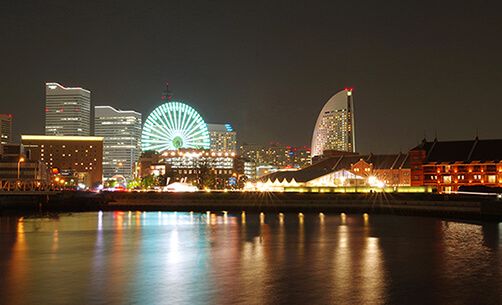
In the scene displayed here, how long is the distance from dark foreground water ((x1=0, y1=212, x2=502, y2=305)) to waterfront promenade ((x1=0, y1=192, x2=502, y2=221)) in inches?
599

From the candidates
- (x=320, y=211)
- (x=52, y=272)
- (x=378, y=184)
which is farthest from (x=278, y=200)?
(x=52, y=272)

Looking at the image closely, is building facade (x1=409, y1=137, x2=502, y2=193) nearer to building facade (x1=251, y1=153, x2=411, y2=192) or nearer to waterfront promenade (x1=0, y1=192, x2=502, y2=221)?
building facade (x1=251, y1=153, x2=411, y2=192)

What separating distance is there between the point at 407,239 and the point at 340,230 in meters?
8.72

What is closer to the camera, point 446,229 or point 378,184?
point 446,229

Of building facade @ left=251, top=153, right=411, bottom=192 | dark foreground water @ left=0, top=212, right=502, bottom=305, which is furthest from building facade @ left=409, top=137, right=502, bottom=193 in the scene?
dark foreground water @ left=0, top=212, right=502, bottom=305

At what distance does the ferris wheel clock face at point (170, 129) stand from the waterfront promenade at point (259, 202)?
50.8 meters

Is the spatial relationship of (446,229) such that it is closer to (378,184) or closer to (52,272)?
(52,272)

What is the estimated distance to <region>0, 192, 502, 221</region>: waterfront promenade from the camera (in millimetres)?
74125

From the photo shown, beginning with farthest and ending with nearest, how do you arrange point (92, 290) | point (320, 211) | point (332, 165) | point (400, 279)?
point (332, 165) < point (320, 211) < point (400, 279) < point (92, 290)

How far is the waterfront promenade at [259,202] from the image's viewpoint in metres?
74.1

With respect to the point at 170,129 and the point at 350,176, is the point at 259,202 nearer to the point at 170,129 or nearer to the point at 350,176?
the point at 350,176

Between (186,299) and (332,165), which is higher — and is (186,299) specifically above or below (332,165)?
below

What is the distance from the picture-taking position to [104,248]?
142ft

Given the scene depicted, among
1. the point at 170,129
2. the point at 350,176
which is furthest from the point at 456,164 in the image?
the point at 170,129
